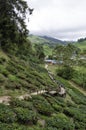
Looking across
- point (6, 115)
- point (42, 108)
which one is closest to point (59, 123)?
point (42, 108)

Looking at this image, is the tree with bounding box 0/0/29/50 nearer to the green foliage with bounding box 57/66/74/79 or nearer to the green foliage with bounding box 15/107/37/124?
the green foliage with bounding box 15/107/37/124

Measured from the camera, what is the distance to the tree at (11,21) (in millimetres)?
53969

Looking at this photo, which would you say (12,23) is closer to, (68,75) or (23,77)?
(23,77)

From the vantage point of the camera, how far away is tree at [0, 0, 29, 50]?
54.0 meters

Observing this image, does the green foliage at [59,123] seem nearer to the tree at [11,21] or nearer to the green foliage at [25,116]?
the green foliage at [25,116]

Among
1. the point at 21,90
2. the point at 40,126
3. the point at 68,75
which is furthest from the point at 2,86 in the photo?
the point at 68,75

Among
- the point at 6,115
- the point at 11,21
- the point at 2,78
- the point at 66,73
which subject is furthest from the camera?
the point at 66,73

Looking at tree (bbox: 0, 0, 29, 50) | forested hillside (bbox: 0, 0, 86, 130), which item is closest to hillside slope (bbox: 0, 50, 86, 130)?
forested hillside (bbox: 0, 0, 86, 130)

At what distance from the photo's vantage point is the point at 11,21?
55469 millimetres

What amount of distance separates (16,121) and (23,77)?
63.3ft

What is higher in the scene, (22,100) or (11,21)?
(11,21)

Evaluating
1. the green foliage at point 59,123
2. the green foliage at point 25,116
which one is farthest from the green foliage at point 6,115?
the green foliage at point 59,123

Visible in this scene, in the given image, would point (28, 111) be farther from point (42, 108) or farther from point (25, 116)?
point (42, 108)

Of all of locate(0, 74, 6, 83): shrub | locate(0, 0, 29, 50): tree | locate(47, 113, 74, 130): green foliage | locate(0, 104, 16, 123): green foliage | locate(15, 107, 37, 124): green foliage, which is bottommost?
locate(47, 113, 74, 130): green foliage
